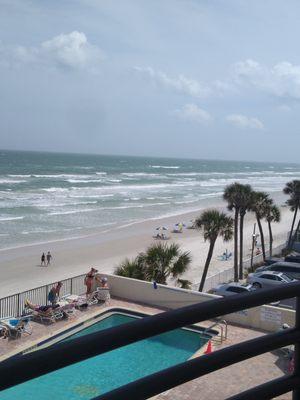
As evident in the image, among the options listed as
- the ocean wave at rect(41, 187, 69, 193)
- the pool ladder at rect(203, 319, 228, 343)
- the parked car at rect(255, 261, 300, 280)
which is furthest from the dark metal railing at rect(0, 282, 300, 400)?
the ocean wave at rect(41, 187, 69, 193)

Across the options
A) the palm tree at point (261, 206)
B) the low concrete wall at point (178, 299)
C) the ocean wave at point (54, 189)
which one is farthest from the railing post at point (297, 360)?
the ocean wave at point (54, 189)

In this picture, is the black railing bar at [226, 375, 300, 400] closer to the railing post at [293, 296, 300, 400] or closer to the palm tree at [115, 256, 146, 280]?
the railing post at [293, 296, 300, 400]

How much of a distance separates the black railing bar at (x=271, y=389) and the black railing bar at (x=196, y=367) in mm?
110

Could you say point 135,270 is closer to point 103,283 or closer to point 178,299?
point 103,283

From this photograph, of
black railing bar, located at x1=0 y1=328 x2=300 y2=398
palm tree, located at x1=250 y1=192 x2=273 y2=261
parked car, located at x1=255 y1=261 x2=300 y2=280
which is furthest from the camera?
palm tree, located at x1=250 y1=192 x2=273 y2=261

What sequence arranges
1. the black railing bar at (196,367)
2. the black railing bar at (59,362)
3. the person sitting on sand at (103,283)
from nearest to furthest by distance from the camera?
the black railing bar at (59,362) → the black railing bar at (196,367) → the person sitting on sand at (103,283)

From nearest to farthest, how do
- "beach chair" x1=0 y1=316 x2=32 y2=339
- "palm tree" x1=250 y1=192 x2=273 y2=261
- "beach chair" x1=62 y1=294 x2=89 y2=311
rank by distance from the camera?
"beach chair" x1=0 y1=316 x2=32 y2=339 < "beach chair" x1=62 y1=294 x2=89 y2=311 < "palm tree" x1=250 y1=192 x2=273 y2=261

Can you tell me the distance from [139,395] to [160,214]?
52668 mm

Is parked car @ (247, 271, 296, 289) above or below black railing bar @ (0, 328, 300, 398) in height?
below

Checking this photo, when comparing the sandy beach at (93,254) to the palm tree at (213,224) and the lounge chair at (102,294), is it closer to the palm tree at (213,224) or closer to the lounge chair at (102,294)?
the palm tree at (213,224)

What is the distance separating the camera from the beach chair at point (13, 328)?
45.7ft

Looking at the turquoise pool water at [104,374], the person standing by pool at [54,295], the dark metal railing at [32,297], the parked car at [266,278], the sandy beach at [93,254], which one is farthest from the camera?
the sandy beach at [93,254]

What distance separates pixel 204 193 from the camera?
260ft

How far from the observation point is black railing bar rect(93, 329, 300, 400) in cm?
134
